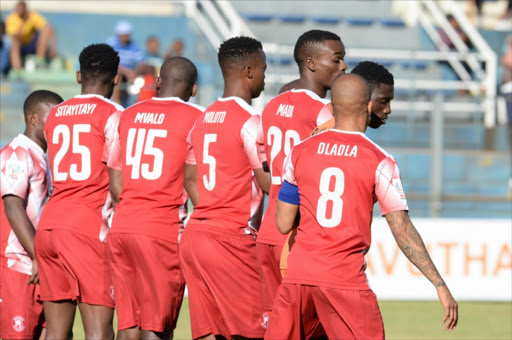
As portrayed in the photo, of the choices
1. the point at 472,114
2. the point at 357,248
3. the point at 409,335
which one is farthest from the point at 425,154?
the point at 357,248

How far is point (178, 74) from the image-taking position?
6828 millimetres

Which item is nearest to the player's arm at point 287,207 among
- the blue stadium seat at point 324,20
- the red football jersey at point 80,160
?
the red football jersey at point 80,160

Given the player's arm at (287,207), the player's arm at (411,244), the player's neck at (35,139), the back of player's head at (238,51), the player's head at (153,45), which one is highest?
the player's head at (153,45)

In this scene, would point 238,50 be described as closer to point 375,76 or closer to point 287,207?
point 375,76

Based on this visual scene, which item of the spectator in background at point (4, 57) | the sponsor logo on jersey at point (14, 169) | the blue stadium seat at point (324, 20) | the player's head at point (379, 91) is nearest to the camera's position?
the player's head at point (379, 91)

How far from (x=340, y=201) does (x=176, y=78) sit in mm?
2072

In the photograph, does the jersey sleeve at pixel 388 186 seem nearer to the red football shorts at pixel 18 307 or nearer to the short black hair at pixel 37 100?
the red football shorts at pixel 18 307

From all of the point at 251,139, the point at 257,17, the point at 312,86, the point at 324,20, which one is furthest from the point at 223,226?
the point at 324,20

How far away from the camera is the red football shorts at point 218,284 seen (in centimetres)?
663

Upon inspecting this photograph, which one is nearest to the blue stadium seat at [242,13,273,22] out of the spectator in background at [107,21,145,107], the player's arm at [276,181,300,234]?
the spectator in background at [107,21,145,107]

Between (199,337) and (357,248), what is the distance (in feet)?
5.91

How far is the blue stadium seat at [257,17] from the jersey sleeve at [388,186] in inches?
574

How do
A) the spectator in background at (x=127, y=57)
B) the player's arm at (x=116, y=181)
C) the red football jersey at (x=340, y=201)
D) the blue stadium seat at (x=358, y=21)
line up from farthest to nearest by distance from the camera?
the blue stadium seat at (x=358, y=21), the spectator in background at (x=127, y=57), the player's arm at (x=116, y=181), the red football jersey at (x=340, y=201)

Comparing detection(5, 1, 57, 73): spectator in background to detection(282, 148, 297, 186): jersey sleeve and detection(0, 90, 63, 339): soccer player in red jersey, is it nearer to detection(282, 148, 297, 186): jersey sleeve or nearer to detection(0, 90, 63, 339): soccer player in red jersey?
detection(0, 90, 63, 339): soccer player in red jersey
